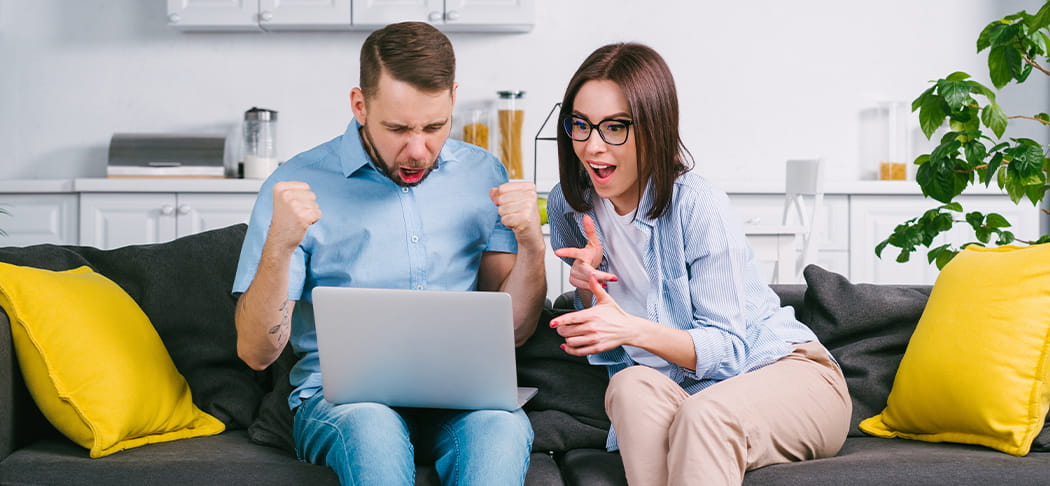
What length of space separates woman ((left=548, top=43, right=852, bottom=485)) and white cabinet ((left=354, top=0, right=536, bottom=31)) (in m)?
2.13

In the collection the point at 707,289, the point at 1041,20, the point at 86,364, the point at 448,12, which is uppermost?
the point at 448,12

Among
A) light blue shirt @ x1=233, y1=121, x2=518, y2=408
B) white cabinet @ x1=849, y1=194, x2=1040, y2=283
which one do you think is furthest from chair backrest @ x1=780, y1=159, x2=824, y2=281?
light blue shirt @ x1=233, y1=121, x2=518, y2=408

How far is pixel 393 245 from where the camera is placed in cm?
166

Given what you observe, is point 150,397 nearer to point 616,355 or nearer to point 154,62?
point 616,355

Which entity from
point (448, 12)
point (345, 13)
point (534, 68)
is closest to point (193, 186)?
point (345, 13)

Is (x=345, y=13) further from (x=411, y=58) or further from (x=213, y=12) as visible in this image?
(x=411, y=58)

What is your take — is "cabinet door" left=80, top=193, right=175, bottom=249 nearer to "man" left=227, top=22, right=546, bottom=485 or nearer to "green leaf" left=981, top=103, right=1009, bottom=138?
"man" left=227, top=22, right=546, bottom=485

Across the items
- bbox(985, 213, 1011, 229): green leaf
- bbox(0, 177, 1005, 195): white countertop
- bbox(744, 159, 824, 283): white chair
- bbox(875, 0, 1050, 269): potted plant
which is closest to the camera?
bbox(875, 0, 1050, 269): potted plant

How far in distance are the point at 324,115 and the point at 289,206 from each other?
2.63 meters

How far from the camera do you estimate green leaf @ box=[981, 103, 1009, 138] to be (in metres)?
1.92

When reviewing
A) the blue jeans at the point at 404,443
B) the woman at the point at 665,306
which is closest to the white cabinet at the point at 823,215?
the woman at the point at 665,306

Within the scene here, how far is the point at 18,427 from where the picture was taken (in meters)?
1.52

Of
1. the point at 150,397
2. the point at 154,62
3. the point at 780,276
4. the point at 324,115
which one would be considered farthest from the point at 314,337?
the point at 154,62

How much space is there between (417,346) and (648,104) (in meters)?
0.59
